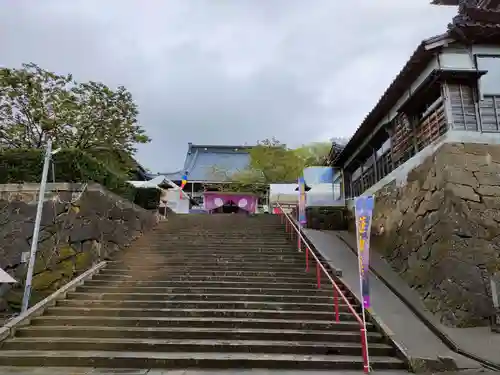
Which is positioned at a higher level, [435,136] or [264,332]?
[435,136]

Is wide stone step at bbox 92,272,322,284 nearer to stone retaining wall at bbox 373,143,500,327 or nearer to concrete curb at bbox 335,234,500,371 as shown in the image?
concrete curb at bbox 335,234,500,371

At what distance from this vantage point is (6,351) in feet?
18.2

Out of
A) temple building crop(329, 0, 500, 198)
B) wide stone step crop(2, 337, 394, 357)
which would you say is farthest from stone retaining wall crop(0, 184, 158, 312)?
temple building crop(329, 0, 500, 198)

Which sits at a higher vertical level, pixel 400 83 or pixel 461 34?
pixel 461 34

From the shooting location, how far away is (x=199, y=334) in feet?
19.5

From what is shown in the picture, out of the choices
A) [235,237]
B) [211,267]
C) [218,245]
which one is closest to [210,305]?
[211,267]

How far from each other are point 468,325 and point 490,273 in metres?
1.21

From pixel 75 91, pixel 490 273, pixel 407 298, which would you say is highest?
pixel 75 91

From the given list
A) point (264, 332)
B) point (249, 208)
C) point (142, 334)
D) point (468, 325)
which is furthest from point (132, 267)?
point (249, 208)

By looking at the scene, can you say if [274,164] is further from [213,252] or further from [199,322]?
[199,322]

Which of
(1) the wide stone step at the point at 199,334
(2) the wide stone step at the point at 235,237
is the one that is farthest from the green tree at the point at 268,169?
(1) the wide stone step at the point at 199,334

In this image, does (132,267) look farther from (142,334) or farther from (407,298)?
(407,298)

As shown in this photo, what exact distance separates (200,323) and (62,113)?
8.76 m

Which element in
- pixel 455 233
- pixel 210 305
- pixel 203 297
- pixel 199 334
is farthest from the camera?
pixel 203 297
